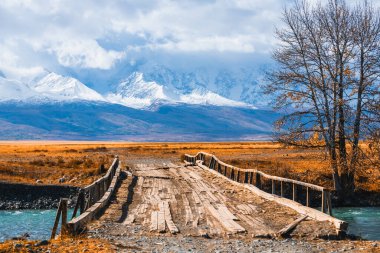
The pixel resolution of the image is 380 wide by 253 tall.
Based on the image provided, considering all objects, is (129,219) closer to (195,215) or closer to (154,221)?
(154,221)

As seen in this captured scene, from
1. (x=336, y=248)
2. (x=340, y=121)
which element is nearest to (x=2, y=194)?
(x=340, y=121)

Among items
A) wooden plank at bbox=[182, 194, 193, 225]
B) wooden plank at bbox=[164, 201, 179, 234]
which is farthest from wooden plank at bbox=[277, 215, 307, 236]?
wooden plank at bbox=[182, 194, 193, 225]

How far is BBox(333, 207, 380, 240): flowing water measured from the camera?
23070mm

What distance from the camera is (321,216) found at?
661 inches

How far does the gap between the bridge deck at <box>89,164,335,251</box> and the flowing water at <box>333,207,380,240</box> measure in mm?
4691

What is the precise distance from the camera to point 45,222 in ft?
90.6

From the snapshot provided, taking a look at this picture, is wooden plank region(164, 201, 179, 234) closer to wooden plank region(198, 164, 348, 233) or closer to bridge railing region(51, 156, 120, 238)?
bridge railing region(51, 156, 120, 238)

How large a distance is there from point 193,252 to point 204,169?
81.7 feet

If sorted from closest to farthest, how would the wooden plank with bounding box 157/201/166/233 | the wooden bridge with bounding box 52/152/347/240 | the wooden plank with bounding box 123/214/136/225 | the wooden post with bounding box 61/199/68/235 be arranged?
the wooden post with bounding box 61/199/68/235
the wooden bridge with bounding box 52/152/347/240
the wooden plank with bounding box 157/201/166/233
the wooden plank with bounding box 123/214/136/225

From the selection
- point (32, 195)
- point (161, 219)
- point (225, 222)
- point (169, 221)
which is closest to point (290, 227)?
point (225, 222)

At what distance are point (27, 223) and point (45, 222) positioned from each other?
0.88 m

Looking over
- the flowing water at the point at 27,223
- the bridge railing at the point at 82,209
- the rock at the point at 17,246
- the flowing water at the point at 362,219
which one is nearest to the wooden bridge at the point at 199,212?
the bridge railing at the point at 82,209

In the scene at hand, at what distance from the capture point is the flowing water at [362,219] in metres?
23.1

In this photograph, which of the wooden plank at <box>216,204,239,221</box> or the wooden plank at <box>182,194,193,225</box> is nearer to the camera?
the wooden plank at <box>182,194,193,225</box>
